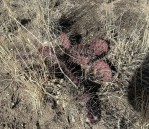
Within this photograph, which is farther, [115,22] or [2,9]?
[2,9]

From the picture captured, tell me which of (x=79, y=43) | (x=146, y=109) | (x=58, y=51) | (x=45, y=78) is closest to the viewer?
(x=146, y=109)

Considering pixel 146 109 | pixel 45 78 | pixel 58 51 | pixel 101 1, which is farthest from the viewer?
pixel 101 1

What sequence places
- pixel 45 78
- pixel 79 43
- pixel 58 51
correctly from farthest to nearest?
pixel 79 43
pixel 58 51
pixel 45 78

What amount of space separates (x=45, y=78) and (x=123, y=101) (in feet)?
1.75

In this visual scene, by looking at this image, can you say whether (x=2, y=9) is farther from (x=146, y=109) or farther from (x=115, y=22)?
(x=146, y=109)

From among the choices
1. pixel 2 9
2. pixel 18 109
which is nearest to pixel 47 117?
pixel 18 109

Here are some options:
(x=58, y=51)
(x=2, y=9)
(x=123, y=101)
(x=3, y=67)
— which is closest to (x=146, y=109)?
(x=123, y=101)

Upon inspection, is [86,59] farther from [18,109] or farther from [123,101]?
[18,109]

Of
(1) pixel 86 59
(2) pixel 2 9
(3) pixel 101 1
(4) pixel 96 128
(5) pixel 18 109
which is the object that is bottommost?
(4) pixel 96 128

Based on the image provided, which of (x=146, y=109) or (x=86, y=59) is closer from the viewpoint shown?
(x=146, y=109)

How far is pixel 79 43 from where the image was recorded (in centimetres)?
262

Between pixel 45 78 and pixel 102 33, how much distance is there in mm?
674

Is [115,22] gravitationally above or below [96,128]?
above

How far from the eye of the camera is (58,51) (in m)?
2.46
